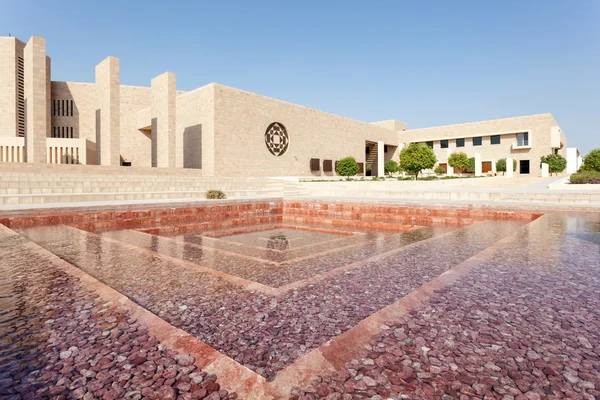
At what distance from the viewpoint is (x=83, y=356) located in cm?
187

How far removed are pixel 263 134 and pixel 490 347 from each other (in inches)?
916

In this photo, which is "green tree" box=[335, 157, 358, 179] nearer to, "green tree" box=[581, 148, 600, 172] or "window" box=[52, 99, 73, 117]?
"green tree" box=[581, 148, 600, 172]

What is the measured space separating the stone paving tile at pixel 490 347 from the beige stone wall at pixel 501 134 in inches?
1530

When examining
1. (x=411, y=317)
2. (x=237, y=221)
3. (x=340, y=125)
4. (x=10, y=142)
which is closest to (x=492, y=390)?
(x=411, y=317)

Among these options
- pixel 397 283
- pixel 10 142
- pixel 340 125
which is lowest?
pixel 397 283

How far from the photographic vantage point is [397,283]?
353 centimetres

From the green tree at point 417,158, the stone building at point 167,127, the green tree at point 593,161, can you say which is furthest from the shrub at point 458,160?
the green tree at point 417,158

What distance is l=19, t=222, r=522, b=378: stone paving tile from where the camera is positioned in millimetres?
2146

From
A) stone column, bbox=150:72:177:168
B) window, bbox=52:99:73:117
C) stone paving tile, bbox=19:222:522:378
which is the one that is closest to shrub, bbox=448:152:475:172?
stone column, bbox=150:72:177:168

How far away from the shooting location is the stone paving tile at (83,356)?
1.55 meters

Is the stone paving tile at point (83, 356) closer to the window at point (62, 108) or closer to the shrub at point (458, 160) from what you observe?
the window at point (62, 108)

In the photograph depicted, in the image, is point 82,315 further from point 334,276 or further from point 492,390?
point 492,390

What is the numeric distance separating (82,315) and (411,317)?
2477mm

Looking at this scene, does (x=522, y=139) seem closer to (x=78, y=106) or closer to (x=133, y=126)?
(x=133, y=126)
